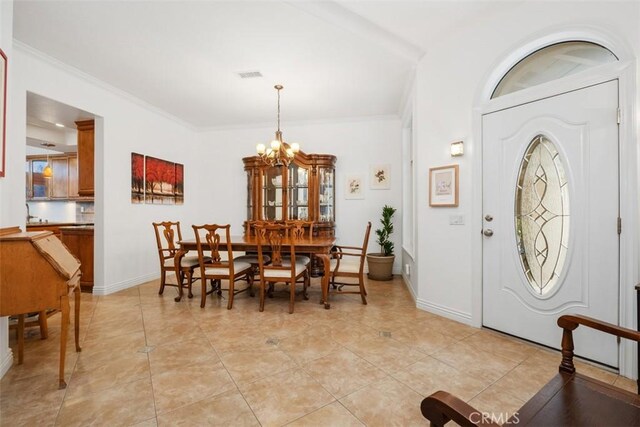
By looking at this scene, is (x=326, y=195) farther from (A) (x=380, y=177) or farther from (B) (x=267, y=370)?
(B) (x=267, y=370)

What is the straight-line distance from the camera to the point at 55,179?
5.93m

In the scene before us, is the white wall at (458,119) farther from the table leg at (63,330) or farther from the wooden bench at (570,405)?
the table leg at (63,330)

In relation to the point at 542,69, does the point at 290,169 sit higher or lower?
lower

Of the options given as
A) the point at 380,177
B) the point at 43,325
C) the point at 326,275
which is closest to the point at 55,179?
the point at 43,325

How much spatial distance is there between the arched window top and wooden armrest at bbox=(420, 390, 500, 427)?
2.53 meters

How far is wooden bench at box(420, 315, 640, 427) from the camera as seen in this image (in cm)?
81

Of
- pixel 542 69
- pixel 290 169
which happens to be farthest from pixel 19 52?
pixel 542 69

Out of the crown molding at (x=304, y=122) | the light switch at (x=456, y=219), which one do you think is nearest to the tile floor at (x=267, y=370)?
the light switch at (x=456, y=219)

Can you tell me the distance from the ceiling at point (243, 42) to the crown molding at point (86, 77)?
8cm

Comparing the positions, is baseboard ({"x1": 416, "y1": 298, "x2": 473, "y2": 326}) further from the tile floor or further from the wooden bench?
the wooden bench

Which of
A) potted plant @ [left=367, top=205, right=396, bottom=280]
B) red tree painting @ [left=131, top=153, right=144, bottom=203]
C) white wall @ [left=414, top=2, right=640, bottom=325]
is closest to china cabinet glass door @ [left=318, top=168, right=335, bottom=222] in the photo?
potted plant @ [left=367, top=205, right=396, bottom=280]

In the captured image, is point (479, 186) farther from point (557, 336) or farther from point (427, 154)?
point (557, 336)

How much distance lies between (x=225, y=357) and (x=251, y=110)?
3.89 meters

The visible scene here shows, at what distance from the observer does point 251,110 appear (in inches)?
190
